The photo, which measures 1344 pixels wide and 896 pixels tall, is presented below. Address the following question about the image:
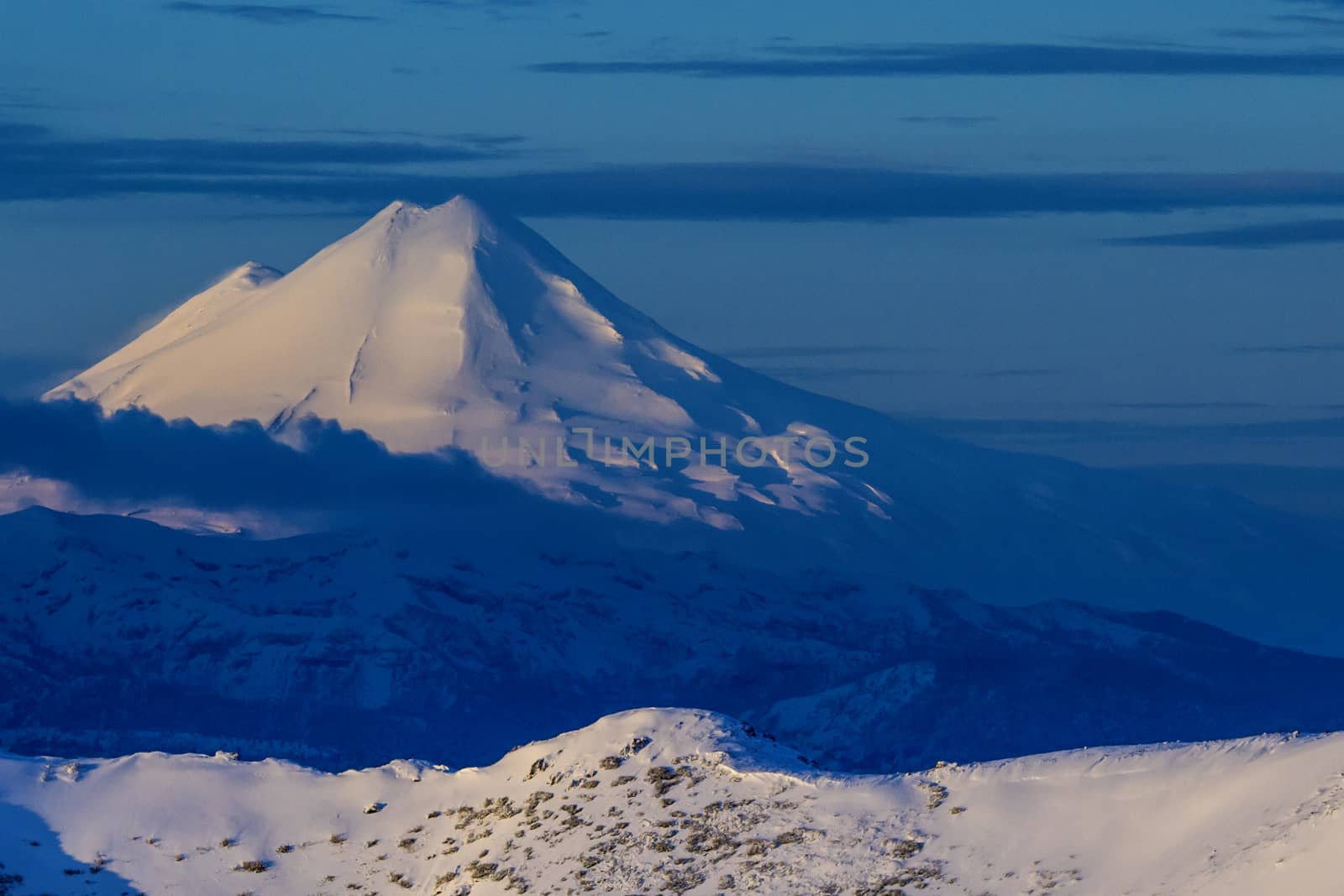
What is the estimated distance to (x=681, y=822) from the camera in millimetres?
91312

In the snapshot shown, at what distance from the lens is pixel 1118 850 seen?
8281cm

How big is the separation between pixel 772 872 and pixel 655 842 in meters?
5.63

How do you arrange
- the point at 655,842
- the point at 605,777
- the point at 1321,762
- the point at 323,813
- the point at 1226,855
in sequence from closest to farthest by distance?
the point at 1226,855, the point at 1321,762, the point at 655,842, the point at 605,777, the point at 323,813

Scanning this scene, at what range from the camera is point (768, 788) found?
93.0 meters

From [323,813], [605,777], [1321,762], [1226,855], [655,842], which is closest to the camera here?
[1226,855]

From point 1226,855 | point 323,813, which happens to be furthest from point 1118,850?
point 323,813

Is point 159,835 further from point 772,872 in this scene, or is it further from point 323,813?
point 772,872

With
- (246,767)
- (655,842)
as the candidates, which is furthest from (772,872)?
(246,767)

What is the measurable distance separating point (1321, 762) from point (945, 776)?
13236 millimetres

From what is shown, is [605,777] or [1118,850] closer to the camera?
[1118,850]

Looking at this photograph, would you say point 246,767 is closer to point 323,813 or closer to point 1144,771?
point 323,813

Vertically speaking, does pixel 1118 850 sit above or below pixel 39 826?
above

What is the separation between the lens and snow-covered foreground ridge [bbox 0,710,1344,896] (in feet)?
269

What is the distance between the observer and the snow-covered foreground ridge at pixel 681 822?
81875 mm
